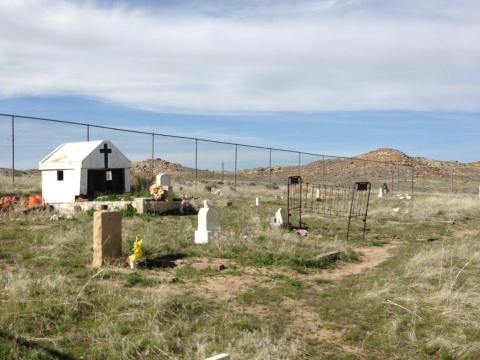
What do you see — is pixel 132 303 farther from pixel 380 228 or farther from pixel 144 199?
pixel 380 228

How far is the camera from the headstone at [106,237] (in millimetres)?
9008

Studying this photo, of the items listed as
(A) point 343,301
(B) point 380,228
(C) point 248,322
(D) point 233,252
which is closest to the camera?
(C) point 248,322

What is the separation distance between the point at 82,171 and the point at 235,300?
12237mm

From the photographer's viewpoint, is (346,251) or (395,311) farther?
(346,251)

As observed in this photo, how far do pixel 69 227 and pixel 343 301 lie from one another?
8.15 metres

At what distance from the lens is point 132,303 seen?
6.36m

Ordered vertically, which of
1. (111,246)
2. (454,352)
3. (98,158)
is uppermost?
(98,158)

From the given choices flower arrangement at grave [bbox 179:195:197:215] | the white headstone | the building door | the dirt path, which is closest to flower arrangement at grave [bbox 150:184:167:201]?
the white headstone

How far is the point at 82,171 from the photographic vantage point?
59.1 feet

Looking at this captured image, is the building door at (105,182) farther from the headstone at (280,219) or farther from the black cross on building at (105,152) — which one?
the headstone at (280,219)

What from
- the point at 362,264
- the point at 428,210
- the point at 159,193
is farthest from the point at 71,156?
the point at 428,210

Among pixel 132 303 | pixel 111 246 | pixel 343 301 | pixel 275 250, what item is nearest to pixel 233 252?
pixel 275 250

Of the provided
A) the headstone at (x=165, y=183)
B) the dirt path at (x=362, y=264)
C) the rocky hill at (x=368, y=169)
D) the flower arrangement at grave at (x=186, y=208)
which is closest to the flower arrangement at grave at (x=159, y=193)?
the headstone at (x=165, y=183)

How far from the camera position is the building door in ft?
60.6
